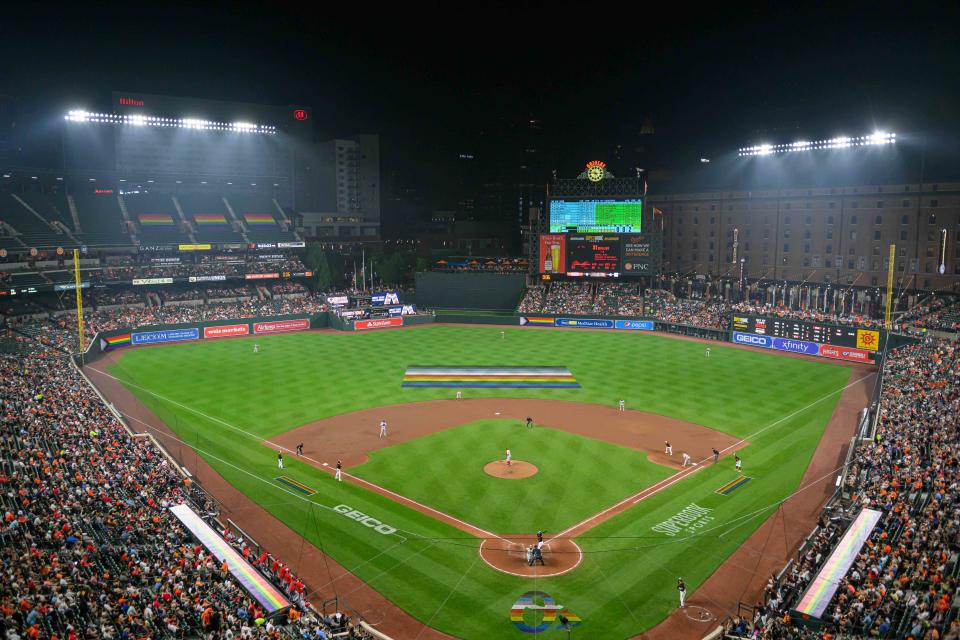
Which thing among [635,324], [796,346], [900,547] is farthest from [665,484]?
[635,324]

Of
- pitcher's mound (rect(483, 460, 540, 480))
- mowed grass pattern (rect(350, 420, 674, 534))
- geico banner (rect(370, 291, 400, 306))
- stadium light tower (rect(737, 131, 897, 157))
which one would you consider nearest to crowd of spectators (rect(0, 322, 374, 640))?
mowed grass pattern (rect(350, 420, 674, 534))

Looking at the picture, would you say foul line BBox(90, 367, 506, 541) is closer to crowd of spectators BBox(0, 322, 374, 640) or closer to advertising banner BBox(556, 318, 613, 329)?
crowd of spectators BBox(0, 322, 374, 640)

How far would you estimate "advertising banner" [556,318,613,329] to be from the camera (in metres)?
76.4

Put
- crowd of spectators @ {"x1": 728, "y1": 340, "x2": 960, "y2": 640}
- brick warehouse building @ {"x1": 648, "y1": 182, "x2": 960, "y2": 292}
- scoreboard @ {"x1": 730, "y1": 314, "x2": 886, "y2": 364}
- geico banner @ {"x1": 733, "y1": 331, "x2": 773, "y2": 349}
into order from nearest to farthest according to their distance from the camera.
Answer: crowd of spectators @ {"x1": 728, "y1": 340, "x2": 960, "y2": 640} < scoreboard @ {"x1": 730, "y1": 314, "x2": 886, "y2": 364} < geico banner @ {"x1": 733, "y1": 331, "x2": 773, "y2": 349} < brick warehouse building @ {"x1": 648, "y1": 182, "x2": 960, "y2": 292}

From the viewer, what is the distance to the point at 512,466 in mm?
31812

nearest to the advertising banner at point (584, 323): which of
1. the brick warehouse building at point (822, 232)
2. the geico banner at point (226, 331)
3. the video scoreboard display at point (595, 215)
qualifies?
the video scoreboard display at point (595, 215)

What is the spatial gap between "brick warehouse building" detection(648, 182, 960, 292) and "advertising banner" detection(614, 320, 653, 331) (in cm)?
1282

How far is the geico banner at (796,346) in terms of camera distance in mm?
59369

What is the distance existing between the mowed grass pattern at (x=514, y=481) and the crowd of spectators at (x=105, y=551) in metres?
8.07

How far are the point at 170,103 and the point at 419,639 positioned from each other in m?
91.1

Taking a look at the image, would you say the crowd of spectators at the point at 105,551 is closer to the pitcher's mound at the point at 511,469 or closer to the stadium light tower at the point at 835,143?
the pitcher's mound at the point at 511,469

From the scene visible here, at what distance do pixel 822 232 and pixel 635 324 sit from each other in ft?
94.5

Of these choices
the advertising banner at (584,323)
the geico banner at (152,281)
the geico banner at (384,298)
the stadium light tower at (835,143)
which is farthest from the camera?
the geico banner at (384,298)

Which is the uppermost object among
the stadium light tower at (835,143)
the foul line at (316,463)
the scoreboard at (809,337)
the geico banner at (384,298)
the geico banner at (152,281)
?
the stadium light tower at (835,143)
